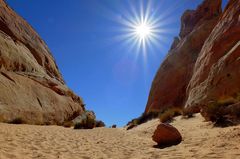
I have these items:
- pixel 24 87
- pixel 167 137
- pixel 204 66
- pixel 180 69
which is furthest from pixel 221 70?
pixel 24 87

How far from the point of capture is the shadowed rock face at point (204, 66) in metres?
15.5

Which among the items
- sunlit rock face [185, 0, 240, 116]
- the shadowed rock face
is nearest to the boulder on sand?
the shadowed rock face

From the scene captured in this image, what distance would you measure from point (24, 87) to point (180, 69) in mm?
21089

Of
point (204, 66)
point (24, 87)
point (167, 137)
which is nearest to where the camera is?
point (167, 137)

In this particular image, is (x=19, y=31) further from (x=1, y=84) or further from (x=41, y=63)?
(x=1, y=84)

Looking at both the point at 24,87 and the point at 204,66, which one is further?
the point at 204,66

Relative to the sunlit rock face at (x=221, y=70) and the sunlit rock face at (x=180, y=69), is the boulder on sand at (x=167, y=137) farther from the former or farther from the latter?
the sunlit rock face at (x=180, y=69)

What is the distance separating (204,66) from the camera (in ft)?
68.4

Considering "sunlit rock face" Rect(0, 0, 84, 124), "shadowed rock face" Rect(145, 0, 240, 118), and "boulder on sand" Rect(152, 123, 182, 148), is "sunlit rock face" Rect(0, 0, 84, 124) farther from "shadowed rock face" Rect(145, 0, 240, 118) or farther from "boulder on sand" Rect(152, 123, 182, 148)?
"shadowed rock face" Rect(145, 0, 240, 118)

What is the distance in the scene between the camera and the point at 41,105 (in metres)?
15.0

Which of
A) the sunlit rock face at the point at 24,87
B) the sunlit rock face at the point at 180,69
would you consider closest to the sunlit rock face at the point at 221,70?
the sunlit rock face at the point at 180,69

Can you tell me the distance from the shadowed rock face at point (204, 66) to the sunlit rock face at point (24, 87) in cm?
978

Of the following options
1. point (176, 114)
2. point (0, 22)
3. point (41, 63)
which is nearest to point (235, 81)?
point (176, 114)

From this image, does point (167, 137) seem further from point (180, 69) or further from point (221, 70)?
point (180, 69)
